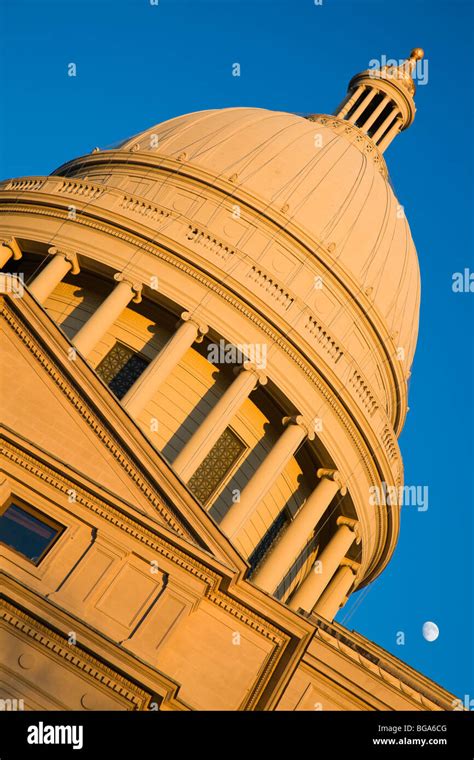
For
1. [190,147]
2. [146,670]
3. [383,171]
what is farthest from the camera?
[383,171]

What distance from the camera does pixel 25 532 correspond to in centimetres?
2153

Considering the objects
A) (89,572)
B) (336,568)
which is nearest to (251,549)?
(336,568)

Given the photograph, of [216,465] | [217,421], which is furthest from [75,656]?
[216,465]

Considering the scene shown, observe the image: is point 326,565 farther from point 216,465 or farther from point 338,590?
point 216,465

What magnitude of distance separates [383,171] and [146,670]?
109 ft

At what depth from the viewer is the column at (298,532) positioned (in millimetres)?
32281

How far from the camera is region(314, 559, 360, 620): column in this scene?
37.0 metres

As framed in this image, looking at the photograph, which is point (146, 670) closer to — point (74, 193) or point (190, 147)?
point (74, 193)

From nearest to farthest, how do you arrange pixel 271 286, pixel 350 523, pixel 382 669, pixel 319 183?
pixel 382 669, pixel 271 286, pixel 350 523, pixel 319 183

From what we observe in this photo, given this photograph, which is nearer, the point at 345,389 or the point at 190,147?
the point at 345,389

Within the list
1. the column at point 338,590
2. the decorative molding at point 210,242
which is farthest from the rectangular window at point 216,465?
the column at point 338,590

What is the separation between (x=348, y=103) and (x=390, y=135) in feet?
8.78

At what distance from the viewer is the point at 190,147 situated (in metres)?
41.2

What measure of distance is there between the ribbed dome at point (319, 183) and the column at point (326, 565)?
8.13 meters
